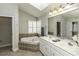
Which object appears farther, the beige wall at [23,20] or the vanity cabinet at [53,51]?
the beige wall at [23,20]

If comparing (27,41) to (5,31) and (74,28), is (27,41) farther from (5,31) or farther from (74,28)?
(74,28)

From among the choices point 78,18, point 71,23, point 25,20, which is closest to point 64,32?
point 71,23

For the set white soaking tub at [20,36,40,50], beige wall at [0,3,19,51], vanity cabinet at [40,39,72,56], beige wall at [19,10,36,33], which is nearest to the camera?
vanity cabinet at [40,39,72,56]

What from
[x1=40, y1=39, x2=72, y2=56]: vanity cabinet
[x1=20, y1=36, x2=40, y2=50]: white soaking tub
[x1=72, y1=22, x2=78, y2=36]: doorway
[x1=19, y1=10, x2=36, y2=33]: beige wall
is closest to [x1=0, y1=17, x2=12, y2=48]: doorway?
[x1=20, y1=36, x2=40, y2=50]: white soaking tub

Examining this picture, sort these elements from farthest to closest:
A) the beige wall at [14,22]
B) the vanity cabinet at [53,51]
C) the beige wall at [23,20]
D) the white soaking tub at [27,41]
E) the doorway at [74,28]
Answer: the white soaking tub at [27,41], the beige wall at [14,22], the beige wall at [23,20], the doorway at [74,28], the vanity cabinet at [53,51]

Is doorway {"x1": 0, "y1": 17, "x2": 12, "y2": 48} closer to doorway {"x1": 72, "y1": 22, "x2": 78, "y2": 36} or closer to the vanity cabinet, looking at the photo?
the vanity cabinet

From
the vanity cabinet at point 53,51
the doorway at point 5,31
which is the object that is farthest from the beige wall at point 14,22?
the vanity cabinet at point 53,51

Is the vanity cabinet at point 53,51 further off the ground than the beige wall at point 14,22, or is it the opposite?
the beige wall at point 14,22

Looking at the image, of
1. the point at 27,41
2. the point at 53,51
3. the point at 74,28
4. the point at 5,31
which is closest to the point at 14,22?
the point at 5,31

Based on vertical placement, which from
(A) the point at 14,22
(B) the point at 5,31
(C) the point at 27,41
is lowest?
(C) the point at 27,41

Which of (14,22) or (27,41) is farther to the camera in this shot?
(27,41)

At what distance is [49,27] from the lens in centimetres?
354

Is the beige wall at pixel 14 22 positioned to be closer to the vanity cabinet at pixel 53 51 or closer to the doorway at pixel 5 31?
the doorway at pixel 5 31

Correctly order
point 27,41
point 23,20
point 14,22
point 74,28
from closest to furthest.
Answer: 1. point 74,28
2. point 23,20
3. point 14,22
4. point 27,41
